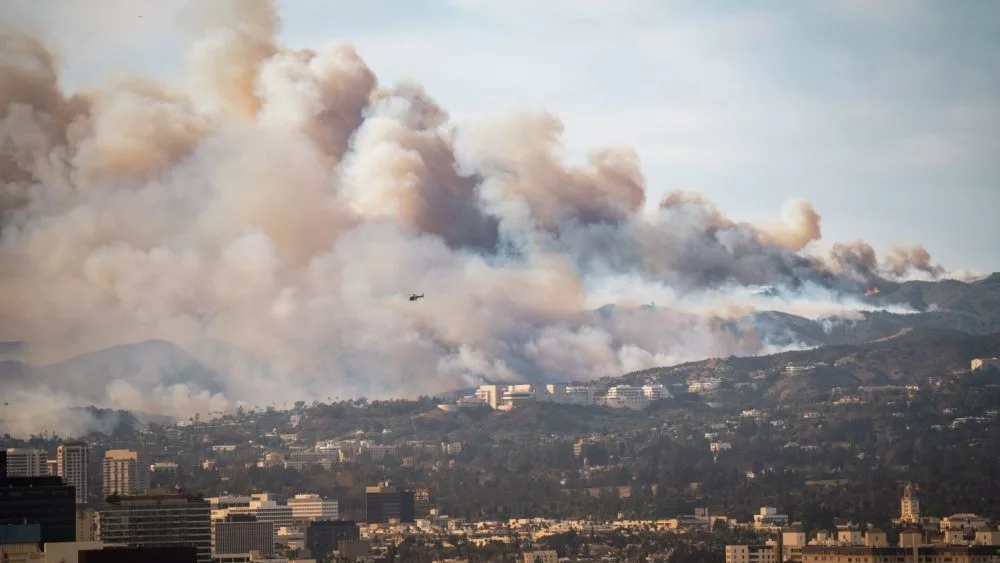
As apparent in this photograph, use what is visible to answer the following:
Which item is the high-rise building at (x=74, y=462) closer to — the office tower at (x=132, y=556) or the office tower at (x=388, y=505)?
the office tower at (x=388, y=505)

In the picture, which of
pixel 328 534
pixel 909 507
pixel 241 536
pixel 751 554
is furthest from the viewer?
pixel 909 507

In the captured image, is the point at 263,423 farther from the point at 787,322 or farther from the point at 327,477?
the point at 787,322

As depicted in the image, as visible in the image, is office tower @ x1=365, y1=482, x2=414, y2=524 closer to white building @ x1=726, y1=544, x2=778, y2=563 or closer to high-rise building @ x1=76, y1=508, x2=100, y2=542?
high-rise building @ x1=76, y1=508, x2=100, y2=542

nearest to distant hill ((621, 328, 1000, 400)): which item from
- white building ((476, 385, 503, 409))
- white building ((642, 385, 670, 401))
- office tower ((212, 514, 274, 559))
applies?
white building ((642, 385, 670, 401))

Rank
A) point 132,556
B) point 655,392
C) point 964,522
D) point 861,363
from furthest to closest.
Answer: point 655,392 < point 861,363 < point 964,522 < point 132,556

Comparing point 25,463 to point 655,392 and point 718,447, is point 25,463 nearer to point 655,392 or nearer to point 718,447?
point 718,447

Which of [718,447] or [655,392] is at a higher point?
[655,392]

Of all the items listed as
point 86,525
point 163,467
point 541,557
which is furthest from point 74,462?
point 541,557
